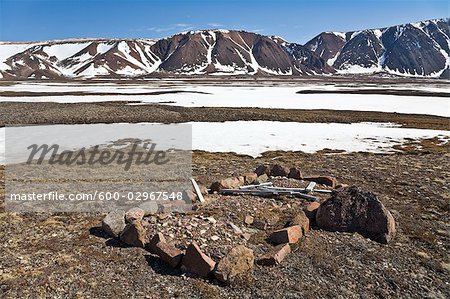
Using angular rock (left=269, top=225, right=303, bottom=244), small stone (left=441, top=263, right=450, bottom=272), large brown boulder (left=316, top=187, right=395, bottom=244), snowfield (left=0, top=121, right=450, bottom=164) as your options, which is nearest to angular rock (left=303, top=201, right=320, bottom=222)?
large brown boulder (left=316, top=187, right=395, bottom=244)

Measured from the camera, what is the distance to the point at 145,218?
12422 mm

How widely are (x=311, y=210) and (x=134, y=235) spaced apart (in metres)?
6.28

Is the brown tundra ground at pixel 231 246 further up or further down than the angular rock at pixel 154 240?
further down

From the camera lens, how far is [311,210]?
521 inches

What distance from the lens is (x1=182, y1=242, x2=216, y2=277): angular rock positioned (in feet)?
31.4

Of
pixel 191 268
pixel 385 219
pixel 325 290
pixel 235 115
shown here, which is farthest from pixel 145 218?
pixel 235 115

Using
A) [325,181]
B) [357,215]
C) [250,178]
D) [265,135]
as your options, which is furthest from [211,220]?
[265,135]

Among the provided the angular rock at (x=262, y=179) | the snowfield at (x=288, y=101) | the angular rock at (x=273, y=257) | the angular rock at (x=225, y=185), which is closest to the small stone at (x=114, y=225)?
the angular rock at (x=273, y=257)

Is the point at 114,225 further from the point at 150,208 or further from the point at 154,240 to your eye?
the point at 154,240

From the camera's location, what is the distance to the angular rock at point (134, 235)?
11070 mm

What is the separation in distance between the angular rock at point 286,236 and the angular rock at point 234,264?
1.62 metres

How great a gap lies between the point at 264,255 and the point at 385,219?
4.58 m

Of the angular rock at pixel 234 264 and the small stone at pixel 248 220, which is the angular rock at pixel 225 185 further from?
the angular rock at pixel 234 264

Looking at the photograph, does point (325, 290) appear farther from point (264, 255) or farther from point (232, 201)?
point (232, 201)
